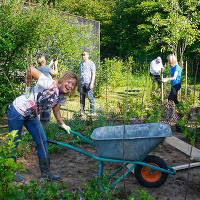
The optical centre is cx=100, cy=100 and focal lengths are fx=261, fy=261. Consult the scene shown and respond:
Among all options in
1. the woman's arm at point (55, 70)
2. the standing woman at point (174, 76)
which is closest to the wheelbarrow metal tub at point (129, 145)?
the woman's arm at point (55, 70)

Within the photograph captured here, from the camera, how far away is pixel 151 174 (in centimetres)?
269

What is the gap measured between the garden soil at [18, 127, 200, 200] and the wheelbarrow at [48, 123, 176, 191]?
132 millimetres

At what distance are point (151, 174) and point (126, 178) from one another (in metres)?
0.33

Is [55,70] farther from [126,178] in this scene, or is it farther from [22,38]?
[126,178]

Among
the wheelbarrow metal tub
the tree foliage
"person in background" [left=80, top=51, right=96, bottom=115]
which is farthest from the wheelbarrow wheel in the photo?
"person in background" [left=80, top=51, right=96, bottom=115]

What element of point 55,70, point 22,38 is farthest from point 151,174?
point 22,38

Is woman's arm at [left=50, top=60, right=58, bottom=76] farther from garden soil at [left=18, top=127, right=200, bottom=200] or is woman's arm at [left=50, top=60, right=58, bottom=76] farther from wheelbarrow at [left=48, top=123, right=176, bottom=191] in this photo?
wheelbarrow at [left=48, top=123, right=176, bottom=191]

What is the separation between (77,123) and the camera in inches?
191

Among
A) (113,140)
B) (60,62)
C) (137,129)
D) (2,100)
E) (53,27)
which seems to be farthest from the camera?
(60,62)

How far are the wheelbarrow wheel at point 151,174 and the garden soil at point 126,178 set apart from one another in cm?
6

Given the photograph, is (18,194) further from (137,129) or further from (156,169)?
→ (137,129)

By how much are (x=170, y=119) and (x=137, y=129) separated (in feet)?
8.27

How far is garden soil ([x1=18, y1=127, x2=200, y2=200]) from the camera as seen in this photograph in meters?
2.55

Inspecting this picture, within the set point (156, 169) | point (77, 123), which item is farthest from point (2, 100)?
point (156, 169)
